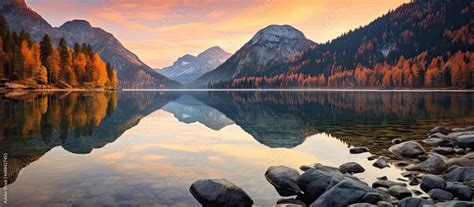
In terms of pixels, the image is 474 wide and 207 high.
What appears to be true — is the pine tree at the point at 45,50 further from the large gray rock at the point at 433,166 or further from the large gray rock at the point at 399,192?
the large gray rock at the point at 399,192

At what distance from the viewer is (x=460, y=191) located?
39.3 ft

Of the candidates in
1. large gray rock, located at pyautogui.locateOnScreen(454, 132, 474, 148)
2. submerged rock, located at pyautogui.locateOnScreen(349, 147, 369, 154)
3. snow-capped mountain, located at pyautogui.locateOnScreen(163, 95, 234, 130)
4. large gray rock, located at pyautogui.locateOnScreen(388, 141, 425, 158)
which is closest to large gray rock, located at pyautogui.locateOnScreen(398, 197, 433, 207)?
large gray rock, located at pyautogui.locateOnScreen(388, 141, 425, 158)

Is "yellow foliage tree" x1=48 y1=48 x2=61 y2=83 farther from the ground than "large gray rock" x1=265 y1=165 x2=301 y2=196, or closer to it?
farther from the ground

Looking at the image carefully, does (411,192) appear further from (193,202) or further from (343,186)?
(193,202)

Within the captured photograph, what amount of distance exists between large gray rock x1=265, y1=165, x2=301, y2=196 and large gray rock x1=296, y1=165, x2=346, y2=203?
0.95 feet

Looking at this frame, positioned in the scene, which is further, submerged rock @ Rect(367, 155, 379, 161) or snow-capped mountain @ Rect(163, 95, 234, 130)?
snow-capped mountain @ Rect(163, 95, 234, 130)

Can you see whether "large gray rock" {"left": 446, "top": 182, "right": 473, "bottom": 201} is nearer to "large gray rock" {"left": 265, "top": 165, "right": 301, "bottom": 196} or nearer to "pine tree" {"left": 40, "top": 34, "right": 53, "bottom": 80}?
"large gray rock" {"left": 265, "top": 165, "right": 301, "bottom": 196}

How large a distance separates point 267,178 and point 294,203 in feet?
10.6

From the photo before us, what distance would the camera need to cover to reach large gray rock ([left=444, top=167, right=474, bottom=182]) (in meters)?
13.6

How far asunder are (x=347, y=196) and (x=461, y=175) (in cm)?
616

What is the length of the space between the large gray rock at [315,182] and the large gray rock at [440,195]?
316 cm

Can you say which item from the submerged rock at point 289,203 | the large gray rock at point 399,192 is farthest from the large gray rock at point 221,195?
the large gray rock at point 399,192

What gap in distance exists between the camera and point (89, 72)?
14525cm

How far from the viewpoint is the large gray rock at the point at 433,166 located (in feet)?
53.3
